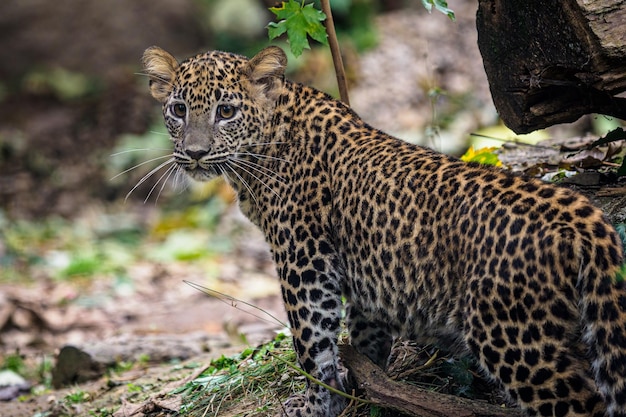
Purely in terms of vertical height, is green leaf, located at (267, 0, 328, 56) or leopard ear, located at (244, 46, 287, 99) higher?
green leaf, located at (267, 0, 328, 56)

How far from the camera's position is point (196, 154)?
6.86m

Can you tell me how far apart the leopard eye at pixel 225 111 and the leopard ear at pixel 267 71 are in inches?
10.8

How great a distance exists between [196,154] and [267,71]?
94cm

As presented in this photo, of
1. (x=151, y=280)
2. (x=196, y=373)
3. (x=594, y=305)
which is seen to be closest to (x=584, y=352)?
(x=594, y=305)

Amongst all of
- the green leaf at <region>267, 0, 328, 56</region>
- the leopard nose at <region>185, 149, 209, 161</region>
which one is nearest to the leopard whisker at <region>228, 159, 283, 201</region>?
the leopard nose at <region>185, 149, 209, 161</region>

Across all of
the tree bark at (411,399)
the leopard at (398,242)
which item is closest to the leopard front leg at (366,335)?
the leopard at (398,242)

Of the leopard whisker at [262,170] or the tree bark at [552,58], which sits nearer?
the tree bark at [552,58]

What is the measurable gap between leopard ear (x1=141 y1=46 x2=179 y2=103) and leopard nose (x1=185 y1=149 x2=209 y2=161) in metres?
0.82

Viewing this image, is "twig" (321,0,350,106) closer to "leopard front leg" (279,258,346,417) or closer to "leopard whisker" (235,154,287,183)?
"leopard whisker" (235,154,287,183)

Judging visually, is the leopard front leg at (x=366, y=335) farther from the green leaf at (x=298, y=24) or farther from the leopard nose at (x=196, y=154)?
the green leaf at (x=298, y=24)

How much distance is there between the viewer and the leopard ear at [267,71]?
7086 mm

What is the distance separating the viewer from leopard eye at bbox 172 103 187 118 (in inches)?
281

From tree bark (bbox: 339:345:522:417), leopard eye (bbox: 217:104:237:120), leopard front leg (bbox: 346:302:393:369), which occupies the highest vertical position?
leopard eye (bbox: 217:104:237:120)

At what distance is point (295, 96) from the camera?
7289mm
